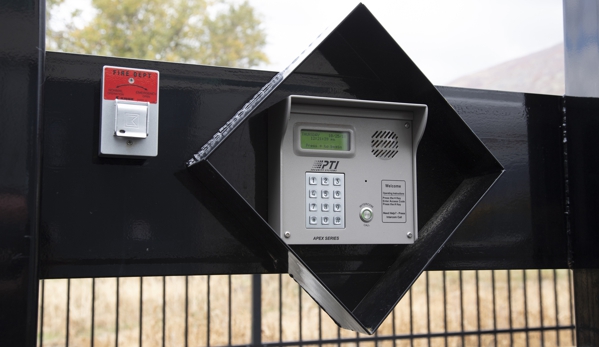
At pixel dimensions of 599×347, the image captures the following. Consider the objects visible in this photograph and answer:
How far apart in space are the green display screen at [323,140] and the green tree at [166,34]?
7157 millimetres

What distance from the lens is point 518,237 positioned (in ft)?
4.05

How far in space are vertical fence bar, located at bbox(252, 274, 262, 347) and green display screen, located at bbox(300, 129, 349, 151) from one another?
2642 mm

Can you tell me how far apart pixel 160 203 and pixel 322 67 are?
1.33ft

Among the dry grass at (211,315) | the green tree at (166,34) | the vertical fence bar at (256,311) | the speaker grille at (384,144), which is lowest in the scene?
the dry grass at (211,315)

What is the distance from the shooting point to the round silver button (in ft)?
3.59

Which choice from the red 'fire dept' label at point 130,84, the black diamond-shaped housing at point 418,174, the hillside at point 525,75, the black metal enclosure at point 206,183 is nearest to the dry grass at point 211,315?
the black metal enclosure at point 206,183

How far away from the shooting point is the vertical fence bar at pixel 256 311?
362cm

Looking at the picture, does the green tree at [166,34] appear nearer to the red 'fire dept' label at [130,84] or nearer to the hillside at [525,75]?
the red 'fire dept' label at [130,84]

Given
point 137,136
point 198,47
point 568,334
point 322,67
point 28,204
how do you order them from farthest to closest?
point 198,47, point 568,334, point 322,67, point 137,136, point 28,204

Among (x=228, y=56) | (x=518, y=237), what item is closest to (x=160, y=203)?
(x=518, y=237)

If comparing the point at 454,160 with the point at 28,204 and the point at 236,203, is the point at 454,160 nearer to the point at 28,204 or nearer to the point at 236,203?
the point at 236,203

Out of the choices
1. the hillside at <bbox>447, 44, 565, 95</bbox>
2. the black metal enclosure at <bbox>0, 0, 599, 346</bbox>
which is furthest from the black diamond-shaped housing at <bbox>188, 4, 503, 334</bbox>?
the hillside at <bbox>447, 44, 565, 95</bbox>

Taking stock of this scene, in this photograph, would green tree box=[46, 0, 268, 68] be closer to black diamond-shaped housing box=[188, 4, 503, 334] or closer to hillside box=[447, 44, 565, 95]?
black diamond-shaped housing box=[188, 4, 503, 334]

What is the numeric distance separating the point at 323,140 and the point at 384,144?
0.13m
